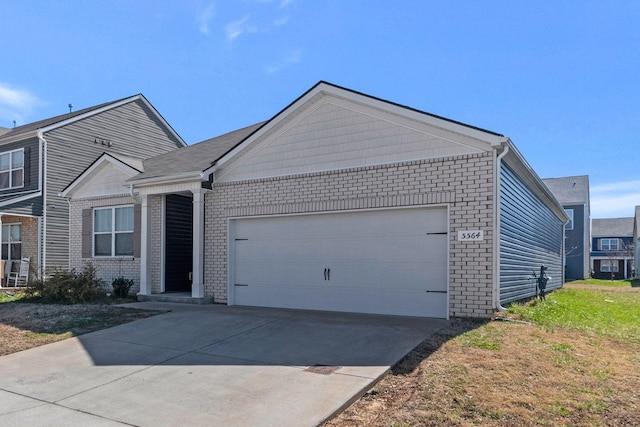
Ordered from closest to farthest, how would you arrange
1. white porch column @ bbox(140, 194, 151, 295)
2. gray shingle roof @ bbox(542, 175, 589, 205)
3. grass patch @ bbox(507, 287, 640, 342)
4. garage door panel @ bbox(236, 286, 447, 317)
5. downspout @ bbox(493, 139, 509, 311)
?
grass patch @ bbox(507, 287, 640, 342), downspout @ bbox(493, 139, 509, 311), garage door panel @ bbox(236, 286, 447, 317), white porch column @ bbox(140, 194, 151, 295), gray shingle roof @ bbox(542, 175, 589, 205)

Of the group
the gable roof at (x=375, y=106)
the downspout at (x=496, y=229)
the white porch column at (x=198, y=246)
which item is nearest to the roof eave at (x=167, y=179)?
the gable roof at (x=375, y=106)

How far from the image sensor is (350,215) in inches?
417

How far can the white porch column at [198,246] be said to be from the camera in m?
12.3

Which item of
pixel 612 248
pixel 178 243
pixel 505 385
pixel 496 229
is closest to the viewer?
pixel 505 385

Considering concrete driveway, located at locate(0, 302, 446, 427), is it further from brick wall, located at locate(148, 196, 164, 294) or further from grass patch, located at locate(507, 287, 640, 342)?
brick wall, located at locate(148, 196, 164, 294)

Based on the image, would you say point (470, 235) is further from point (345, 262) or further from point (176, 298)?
point (176, 298)

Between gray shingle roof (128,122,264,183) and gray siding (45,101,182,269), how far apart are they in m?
5.14

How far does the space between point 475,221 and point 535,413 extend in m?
4.90

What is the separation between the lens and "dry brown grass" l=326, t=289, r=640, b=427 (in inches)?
181

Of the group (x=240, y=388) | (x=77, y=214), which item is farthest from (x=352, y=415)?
(x=77, y=214)

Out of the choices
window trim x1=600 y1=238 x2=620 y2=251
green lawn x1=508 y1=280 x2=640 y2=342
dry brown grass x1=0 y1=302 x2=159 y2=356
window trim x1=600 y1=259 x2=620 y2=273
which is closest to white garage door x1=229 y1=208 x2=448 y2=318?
green lawn x1=508 y1=280 x2=640 y2=342

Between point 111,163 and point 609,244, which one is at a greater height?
point 111,163

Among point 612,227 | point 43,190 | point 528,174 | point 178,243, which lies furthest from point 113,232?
point 612,227

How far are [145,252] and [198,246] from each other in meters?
2.04
